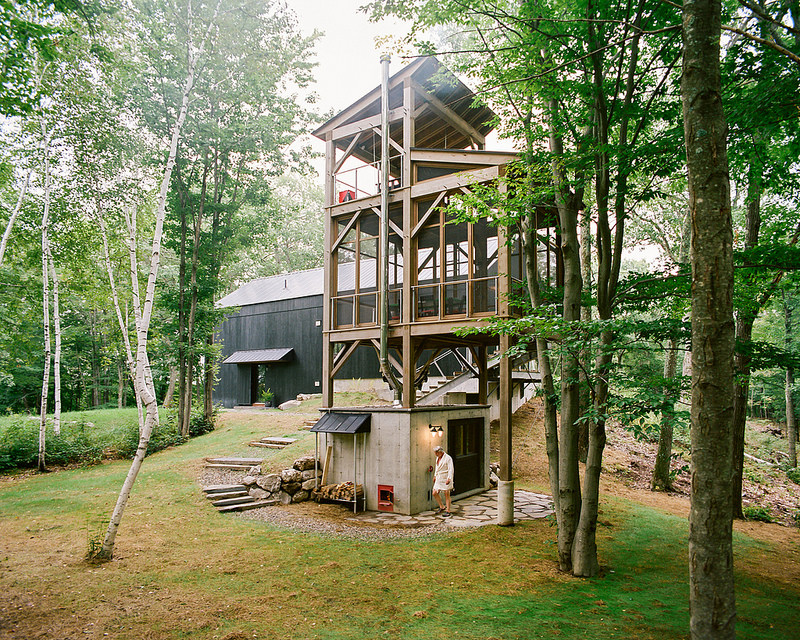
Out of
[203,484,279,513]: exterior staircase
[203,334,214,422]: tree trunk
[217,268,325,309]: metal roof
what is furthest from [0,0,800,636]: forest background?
[217,268,325,309]: metal roof

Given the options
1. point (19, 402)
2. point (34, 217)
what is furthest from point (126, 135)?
point (19, 402)

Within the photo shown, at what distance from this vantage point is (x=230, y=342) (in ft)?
79.6

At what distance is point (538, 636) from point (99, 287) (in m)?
17.9

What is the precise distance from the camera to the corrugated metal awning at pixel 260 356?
21234mm

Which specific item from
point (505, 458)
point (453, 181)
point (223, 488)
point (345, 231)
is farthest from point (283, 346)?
point (505, 458)

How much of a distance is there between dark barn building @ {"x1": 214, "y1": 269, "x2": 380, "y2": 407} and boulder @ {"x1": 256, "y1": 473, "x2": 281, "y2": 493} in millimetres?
8273

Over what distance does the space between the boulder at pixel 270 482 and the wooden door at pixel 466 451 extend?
3939mm

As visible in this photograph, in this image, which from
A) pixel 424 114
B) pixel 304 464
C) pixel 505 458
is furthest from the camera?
pixel 424 114

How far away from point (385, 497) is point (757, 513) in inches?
330

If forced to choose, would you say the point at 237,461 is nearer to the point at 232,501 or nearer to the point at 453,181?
the point at 232,501

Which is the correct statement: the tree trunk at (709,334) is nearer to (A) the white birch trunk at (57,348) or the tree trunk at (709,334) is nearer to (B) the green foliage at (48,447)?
(A) the white birch trunk at (57,348)

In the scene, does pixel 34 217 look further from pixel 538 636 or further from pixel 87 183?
pixel 538 636

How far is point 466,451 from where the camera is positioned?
11.6 metres

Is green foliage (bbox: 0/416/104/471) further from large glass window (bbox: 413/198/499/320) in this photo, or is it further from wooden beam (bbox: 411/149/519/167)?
wooden beam (bbox: 411/149/519/167)
